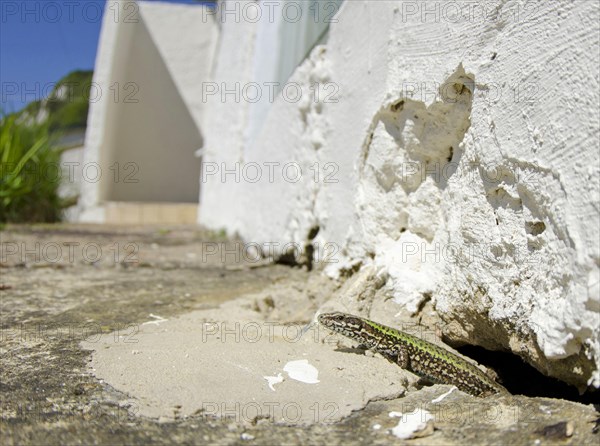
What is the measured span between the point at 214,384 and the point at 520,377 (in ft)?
4.67

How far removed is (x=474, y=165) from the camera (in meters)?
2.64

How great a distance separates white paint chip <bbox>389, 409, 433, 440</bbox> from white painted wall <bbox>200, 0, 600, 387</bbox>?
1.59 feet

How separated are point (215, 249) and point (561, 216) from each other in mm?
5529

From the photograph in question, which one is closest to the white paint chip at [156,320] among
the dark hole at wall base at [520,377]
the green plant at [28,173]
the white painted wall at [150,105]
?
the dark hole at wall base at [520,377]

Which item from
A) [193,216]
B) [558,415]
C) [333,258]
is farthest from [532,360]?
[193,216]

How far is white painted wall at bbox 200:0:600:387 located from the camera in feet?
6.32

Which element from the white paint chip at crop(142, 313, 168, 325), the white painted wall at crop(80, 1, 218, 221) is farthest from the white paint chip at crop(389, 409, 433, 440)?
the white painted wall at crop(80, 1, 218, 221)

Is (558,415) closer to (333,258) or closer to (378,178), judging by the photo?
(378,178)

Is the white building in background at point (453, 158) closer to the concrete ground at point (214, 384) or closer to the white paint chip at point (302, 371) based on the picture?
the concrete ground at point (214, 384)

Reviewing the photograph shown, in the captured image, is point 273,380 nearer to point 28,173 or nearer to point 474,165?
point 474,165

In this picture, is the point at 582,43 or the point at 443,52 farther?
the point at 443,52

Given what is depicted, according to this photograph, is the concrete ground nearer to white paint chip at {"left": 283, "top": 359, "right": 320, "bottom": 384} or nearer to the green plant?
white paint chip at {"left": 283, "top": 359, "right": 320, "bottom": 384}

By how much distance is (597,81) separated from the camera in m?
1.83

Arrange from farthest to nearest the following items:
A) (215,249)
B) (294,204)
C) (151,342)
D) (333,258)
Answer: (215,249) < (294,204) < (333,258) < (151,342)
